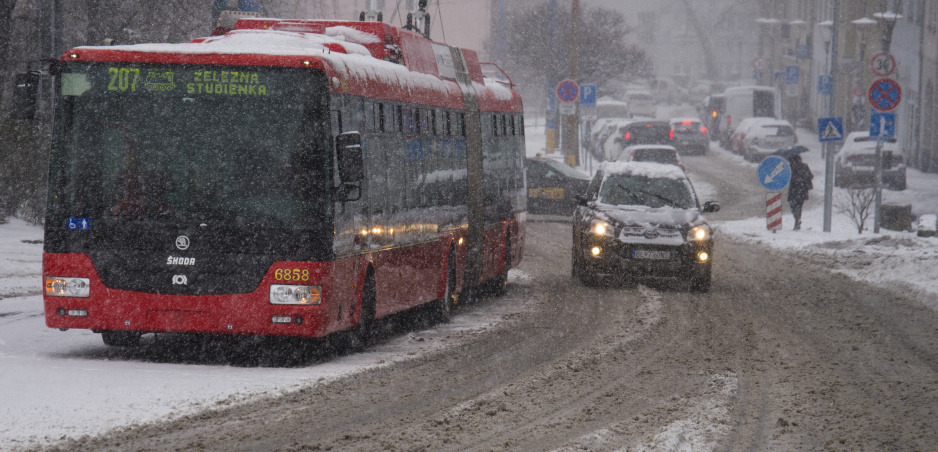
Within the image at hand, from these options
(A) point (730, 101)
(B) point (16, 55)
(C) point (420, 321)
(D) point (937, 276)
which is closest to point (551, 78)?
(A) point (730, 101)

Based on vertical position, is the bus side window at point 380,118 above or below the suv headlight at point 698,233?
above

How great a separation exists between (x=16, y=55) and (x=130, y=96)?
15.5 metres

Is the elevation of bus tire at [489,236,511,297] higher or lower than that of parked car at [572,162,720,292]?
lower

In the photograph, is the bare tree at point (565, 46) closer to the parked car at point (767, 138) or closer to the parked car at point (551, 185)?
the parked car at point (767, 138)

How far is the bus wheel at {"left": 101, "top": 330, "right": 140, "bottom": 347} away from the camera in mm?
11789

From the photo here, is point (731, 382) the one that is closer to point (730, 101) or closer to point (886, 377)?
point (886, 377)

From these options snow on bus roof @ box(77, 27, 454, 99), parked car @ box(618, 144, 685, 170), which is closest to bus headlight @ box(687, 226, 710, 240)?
snow on bus roof @ box(77, 27, 454, 99)

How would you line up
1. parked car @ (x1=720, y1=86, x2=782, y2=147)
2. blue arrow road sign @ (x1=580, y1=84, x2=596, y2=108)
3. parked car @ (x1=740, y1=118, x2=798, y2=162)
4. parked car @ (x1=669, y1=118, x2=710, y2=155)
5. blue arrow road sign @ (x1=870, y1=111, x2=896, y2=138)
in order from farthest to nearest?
parked car @ (x1=720, y1=86, x2=782, y2=147) < parked car @ (x1=669, y1=118, x2=710, y2=155) < parked car @ (x1=740, y1=118, x2=798, y2=162) < blue arrow road sign @ (x1=580, y1=84, x2=596, y2=108) < blue arrow road sign @ (x1=870, y1=111, x2=896, y2=138)

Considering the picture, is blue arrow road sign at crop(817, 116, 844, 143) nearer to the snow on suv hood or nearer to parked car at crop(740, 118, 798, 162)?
the snow on suv hood

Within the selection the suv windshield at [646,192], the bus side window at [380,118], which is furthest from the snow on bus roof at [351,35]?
the suv windshield at [646,192]

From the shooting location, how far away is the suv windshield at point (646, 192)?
61.7 feet

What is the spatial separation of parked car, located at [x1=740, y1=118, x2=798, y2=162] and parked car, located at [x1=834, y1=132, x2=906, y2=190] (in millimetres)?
10114

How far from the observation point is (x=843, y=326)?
1413 centimetres

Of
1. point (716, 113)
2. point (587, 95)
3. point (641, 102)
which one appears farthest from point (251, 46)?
point (641, 102)
